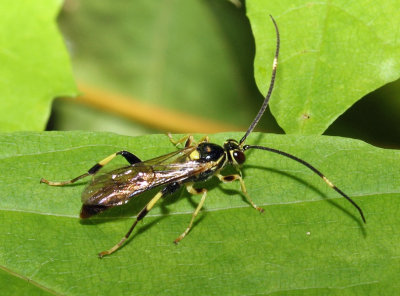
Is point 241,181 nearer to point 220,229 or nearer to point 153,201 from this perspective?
point 220,229

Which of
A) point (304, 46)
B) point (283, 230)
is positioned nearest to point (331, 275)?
point (283, 230)

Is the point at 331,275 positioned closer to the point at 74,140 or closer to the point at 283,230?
the point at 283,230

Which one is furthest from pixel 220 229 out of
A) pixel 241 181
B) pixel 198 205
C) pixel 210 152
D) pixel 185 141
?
pixel 185 141

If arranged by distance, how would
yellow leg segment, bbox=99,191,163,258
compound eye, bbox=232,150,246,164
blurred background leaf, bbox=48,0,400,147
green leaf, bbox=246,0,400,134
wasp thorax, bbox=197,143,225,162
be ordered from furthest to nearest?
blurred background leaf, bbox=48,0,400,147
wasp thorax, bbox=197,143,225,162
compound eye, bbox=232,150,246,164
green leaf, bbox=246,0,400,134
yellow leg segment, bbox=99,191,163,258

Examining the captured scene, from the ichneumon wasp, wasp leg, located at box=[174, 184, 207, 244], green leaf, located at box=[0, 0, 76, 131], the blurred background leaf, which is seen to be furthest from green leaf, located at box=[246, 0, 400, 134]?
the blurred background leaf

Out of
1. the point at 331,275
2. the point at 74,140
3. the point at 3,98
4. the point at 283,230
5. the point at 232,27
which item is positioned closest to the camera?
the point at 331,275

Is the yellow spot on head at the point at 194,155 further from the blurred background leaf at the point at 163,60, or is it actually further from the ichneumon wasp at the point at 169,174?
the blurred background leaf at the point at 163,60

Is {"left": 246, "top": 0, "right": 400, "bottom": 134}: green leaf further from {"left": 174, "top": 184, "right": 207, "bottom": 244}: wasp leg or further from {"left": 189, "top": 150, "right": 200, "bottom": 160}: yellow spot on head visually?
{"left": 189, "top": 150, "right": 200, "bottom": 160}: yellow spot on head
